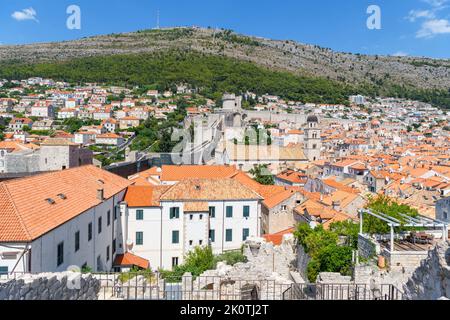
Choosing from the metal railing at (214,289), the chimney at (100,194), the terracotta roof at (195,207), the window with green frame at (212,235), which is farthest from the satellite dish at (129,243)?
the metal railing at (214,289)

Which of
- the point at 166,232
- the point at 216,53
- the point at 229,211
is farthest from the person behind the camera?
the point at 216,53

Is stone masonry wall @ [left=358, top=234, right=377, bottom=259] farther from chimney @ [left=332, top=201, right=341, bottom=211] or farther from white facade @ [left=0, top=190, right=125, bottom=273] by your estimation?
chimney @ [left=332, top=201, right=341, bottom=211]

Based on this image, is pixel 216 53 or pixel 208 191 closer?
pixel 208 191

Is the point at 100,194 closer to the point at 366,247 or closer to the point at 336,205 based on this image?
the point at 366,247

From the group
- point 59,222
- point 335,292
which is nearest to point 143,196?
point 59,222

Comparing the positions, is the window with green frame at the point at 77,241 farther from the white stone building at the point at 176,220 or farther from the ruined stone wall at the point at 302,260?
the ruined stone wall at the point at 302,260

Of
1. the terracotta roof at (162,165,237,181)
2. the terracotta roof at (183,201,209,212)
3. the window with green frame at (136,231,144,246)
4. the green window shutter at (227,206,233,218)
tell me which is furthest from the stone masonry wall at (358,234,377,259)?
the terracotta roof at (162,165,237,181)
